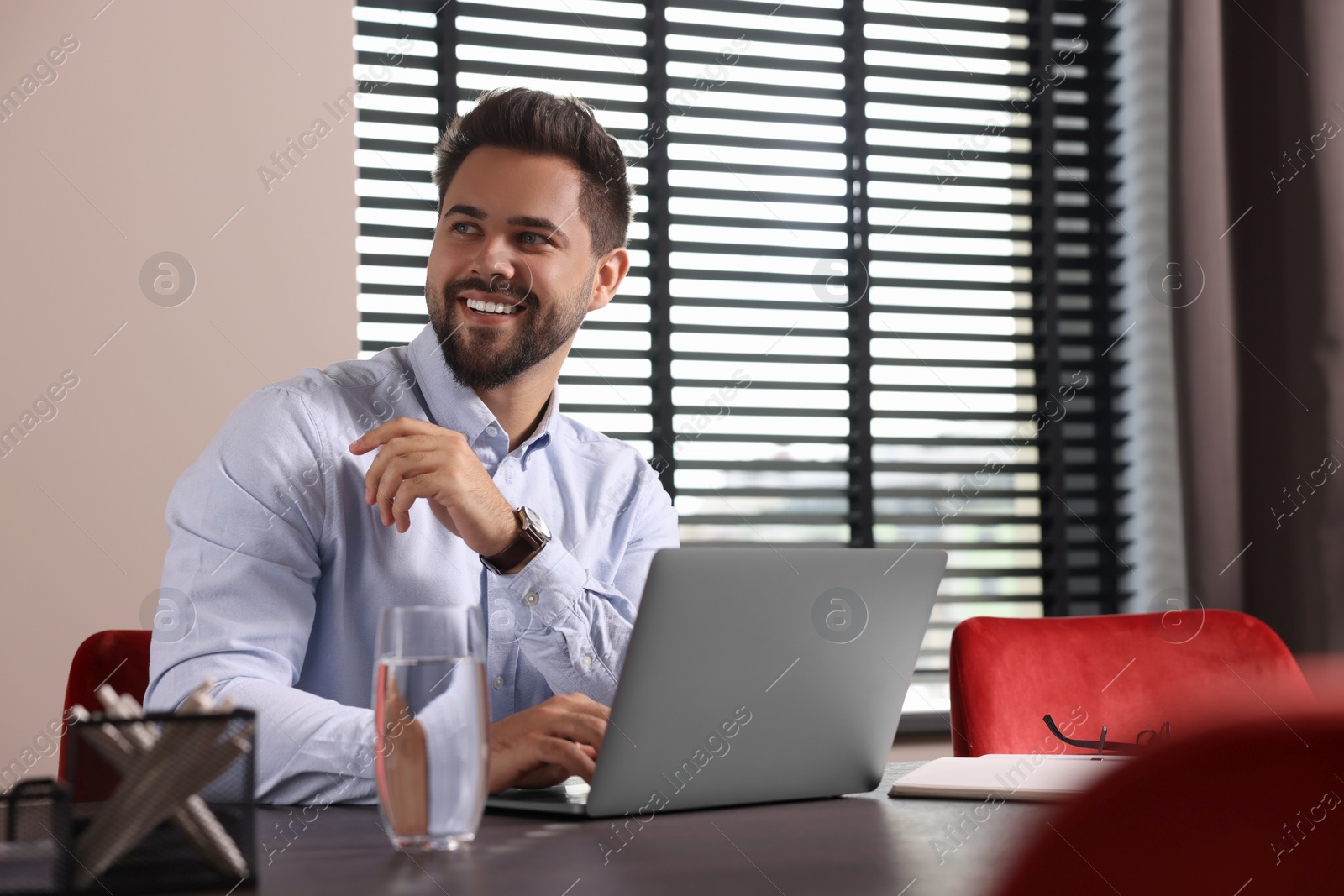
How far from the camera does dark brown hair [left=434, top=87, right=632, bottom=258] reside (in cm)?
191

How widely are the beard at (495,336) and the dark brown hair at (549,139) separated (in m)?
0.17

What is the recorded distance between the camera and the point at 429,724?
0.76 metres

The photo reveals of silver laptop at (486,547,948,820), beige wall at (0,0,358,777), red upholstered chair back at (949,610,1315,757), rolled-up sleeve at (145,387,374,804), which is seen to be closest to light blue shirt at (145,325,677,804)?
rolled-up sleeve at (145,387,374,804)

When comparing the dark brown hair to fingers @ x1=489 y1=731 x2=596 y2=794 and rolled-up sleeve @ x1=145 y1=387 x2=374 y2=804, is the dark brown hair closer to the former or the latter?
rolled-up sleeve @ x1=145 y1=387 x2=374 y2=804

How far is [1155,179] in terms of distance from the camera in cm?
314

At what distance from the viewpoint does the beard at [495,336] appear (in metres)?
1.78

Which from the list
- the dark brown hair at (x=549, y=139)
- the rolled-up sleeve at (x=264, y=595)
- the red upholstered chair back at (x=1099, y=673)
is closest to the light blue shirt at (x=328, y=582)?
the rolled-up sleeve at (x=264, y=595)

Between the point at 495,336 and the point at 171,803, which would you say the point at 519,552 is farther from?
the point at 171,803

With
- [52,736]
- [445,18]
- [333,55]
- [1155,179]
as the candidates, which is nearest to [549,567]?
[52,736]

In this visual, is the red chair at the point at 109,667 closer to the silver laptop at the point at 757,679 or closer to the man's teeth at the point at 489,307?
the man's teeth at the point at 489,307

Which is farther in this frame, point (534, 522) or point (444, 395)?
point (444, 395)

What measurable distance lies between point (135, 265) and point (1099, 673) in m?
1.89

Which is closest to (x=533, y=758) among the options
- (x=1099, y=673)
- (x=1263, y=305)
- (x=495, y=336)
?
(x=495, y=336)

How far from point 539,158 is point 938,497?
5.05 feet
